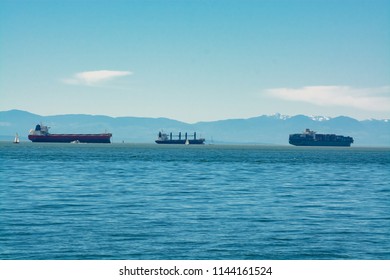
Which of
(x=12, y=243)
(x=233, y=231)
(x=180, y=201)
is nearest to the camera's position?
(x=12, y=243)

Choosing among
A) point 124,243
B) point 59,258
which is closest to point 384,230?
point 124,243

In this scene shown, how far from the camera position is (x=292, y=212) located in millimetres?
38188

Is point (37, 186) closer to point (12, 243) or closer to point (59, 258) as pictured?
point (12, 243)

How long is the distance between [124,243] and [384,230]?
1398cm

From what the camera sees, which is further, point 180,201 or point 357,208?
point 180,201

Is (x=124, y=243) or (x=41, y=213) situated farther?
(x=41, y=213)

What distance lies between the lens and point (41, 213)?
119ft

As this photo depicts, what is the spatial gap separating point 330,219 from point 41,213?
17.2 metres

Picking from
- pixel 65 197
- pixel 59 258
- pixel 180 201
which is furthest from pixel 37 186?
pixel 59 258
